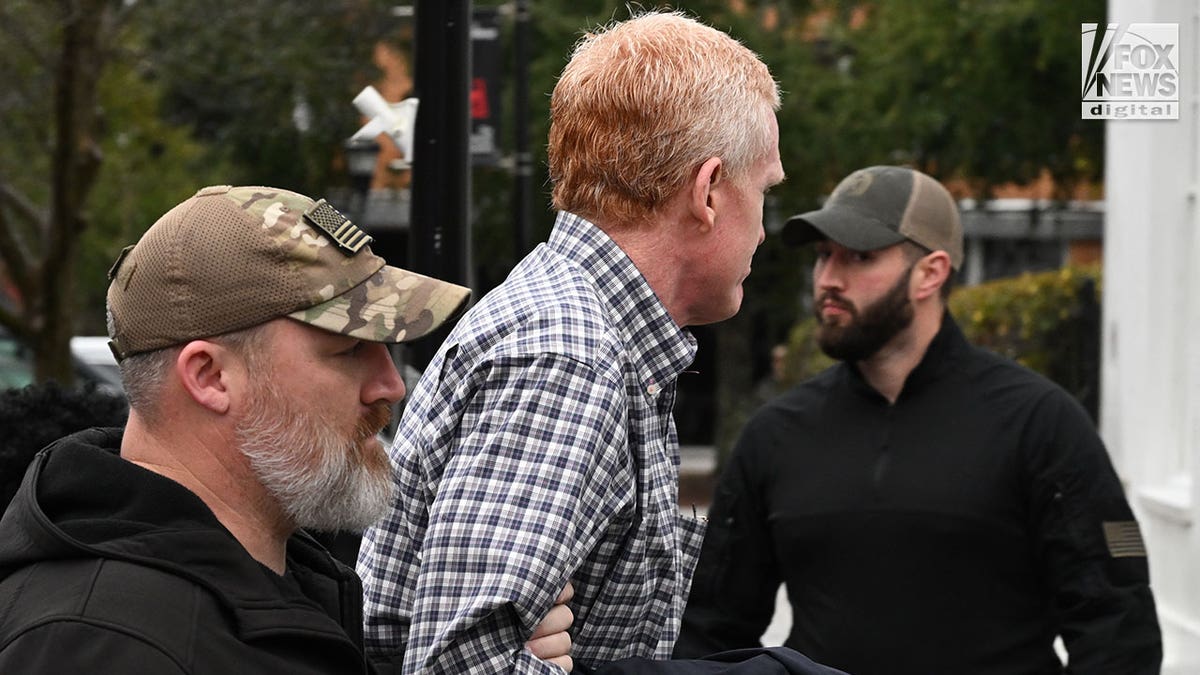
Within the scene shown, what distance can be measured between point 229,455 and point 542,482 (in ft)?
1.34

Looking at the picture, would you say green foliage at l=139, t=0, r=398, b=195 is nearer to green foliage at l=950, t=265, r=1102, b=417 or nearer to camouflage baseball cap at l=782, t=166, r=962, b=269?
green foliage at l=950, t=265, r=1102, b=417

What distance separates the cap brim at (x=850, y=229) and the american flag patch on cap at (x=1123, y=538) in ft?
3.03

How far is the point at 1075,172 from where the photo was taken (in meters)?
17.4

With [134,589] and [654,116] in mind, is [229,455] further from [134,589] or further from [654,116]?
[654,116]

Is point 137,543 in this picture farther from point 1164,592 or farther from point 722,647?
point 1164,592

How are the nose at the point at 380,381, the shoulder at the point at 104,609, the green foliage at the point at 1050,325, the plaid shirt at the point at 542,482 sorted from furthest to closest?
1. the green foliage at the point at 1050,325
2. the nose at the point at 380,381
3. the plaid shirt at the point at 542,482
4. the shoulder at the point at 104,609

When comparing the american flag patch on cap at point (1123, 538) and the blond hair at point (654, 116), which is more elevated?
the blond hair at point (654, 116)

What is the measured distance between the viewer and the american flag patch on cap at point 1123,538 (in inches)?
147

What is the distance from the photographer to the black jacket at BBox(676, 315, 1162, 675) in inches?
147

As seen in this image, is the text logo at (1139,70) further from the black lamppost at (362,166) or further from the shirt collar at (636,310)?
the black lamppost at (362,166)

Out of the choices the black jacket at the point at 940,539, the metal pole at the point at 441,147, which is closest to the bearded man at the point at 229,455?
the black jacket at the point at 940,539

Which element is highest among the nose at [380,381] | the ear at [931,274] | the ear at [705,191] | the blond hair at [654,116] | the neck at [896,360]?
the blond hair at [654,116]

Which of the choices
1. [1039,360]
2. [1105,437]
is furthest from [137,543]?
[1039,360]

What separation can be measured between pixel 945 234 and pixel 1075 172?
45.1ft
